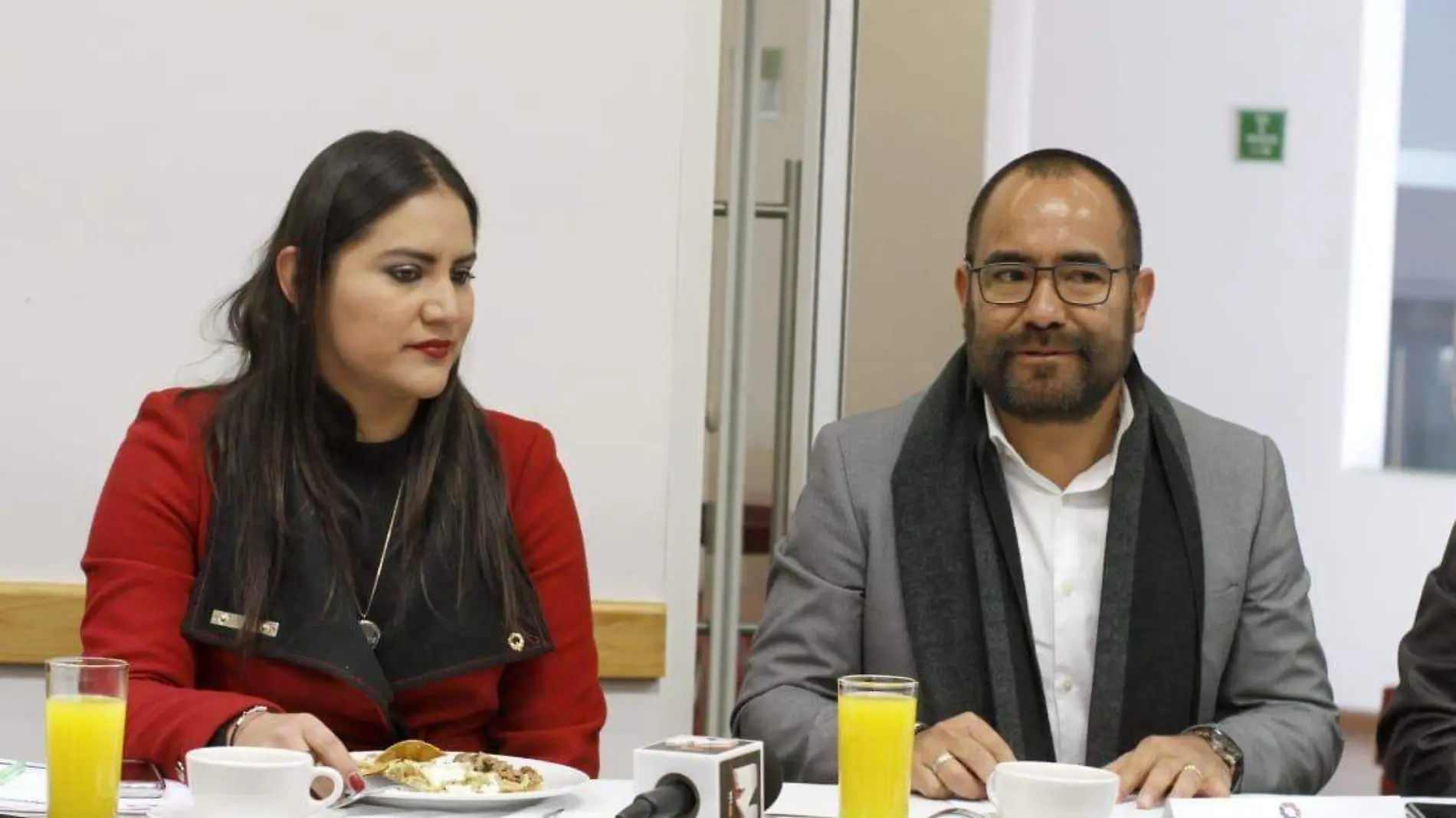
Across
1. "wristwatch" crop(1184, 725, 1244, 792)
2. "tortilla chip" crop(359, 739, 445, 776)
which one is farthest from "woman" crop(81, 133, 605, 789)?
"wristwatch" crop(1184, 725, 1244, 792)

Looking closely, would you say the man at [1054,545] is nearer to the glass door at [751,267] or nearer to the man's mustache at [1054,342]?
the man's mustache at [1054,342]

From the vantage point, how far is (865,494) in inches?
87.0

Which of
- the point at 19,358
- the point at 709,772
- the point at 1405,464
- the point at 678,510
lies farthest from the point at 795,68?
the point at 1405,464

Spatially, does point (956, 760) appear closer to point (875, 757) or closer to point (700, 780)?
point (875, 757)

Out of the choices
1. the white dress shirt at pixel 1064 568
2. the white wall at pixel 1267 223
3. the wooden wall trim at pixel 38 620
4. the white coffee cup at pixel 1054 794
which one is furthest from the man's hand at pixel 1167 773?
the white wall at pixel 1267 223

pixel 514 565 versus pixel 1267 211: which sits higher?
pixel 1267 211

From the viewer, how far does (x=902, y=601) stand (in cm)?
217

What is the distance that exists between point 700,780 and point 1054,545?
966 mm

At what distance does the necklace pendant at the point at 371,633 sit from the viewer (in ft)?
6.36

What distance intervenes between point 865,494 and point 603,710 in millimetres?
432

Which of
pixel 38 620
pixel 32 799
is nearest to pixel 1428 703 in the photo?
pixel 32 799

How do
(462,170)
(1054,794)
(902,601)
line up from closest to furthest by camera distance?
(1054,794), (902,601), (462,170)

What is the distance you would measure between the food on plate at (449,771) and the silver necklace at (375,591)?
361 millimetres

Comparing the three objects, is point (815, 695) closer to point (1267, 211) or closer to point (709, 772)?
point (709, 772)
